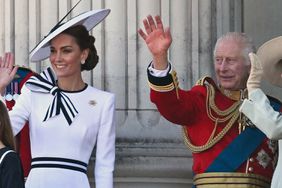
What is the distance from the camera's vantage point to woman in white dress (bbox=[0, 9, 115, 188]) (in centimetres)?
744

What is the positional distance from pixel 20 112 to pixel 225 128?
956 millimetres

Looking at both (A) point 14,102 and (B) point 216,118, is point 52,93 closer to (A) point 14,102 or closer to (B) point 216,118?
(A) point 14,102

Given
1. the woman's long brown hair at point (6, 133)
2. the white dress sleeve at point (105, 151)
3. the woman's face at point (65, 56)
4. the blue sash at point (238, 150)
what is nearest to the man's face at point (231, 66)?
the blue sash at point (238, 150)

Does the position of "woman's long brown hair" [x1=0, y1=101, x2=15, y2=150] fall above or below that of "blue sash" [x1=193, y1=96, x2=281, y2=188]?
above

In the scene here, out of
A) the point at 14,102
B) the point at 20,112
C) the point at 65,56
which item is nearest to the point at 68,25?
the point at 65,56

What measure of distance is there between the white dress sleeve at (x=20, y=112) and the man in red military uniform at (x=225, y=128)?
638mm

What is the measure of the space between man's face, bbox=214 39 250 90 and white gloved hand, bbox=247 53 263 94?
0.44 metres

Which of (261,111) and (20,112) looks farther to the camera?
(20,112)

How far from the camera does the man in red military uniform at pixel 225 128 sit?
24.7 ft

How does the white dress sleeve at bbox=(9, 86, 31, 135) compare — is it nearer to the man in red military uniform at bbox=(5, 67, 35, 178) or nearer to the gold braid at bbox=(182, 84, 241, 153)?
the man in red military uniform at bbox=(5, 67, 35, 178)

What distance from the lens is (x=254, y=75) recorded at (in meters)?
7.12

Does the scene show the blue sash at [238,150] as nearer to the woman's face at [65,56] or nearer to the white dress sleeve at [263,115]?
the white dress sleeve at [263,115]

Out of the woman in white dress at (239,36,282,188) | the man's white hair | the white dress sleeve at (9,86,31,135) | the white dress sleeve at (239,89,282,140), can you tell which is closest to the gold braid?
the man's white hair

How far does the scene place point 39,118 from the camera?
24.6 feet
